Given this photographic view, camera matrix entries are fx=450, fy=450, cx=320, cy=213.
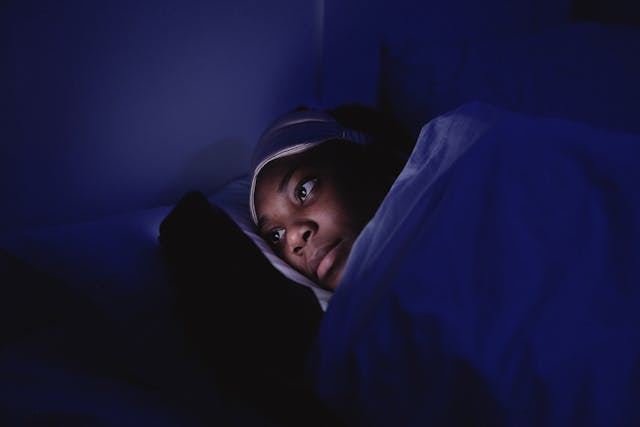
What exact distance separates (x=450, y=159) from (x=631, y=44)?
2.57ft

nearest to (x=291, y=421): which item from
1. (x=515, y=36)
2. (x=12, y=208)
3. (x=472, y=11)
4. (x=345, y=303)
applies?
(x=345, y=303)

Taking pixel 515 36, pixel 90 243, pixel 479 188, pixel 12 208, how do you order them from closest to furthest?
pixel 479 188
pixel 90 243
pixel 12 208
pixel 515 36

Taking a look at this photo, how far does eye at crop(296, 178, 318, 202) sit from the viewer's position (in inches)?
37.7

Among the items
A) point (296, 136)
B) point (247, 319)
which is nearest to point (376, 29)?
point (296, 136)

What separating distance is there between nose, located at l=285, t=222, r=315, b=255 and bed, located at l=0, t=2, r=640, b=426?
0.23 ft

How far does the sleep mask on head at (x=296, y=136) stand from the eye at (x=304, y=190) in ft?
0.31

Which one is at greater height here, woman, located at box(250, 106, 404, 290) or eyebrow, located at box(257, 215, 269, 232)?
woman, located at box(250, 106, 404, 290)

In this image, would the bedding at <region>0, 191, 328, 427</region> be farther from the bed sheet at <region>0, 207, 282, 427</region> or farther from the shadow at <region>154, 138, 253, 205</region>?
the shadow at <region>154, 138, 253, 205</region>

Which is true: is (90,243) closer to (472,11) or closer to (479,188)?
(479,188)

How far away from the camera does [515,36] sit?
1296 millimetres

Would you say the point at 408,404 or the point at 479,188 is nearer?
the point at 408,404

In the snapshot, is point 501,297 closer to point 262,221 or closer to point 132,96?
point 262,221

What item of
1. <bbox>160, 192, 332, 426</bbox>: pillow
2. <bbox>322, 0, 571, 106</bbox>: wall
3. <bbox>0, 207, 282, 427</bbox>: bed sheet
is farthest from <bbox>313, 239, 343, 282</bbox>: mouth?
<bbox>322, 0, 571, 106</bbox>: wall

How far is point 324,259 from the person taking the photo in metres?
0.88
